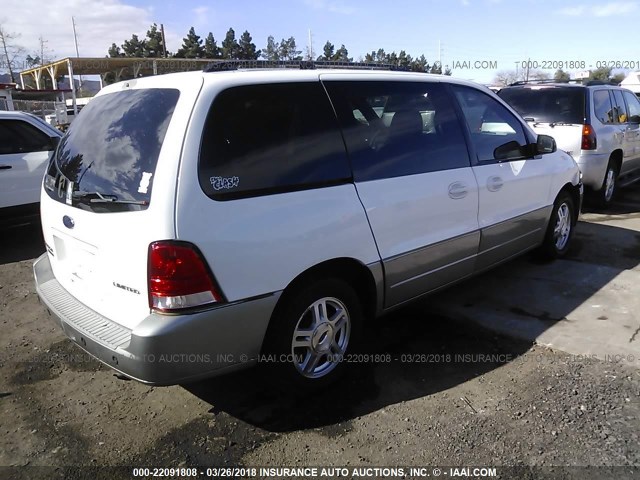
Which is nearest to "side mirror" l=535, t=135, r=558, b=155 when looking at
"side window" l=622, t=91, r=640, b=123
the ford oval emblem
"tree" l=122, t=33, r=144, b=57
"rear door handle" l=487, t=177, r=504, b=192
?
"rear door handle" l=487, t=177, r=504, b=192

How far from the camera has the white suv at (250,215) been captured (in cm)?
242

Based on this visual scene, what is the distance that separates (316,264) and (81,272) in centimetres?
132

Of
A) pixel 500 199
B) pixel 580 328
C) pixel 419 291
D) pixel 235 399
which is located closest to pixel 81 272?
pixel 235 399

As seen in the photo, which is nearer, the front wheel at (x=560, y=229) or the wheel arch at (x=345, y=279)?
the wheel arch at (x=345, y=279)

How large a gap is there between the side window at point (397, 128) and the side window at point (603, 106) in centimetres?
494

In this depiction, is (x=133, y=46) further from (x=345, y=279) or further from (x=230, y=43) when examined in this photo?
(x=345, y=279)

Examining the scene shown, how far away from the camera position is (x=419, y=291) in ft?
11.9

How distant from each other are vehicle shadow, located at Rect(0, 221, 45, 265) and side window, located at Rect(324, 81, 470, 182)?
4.81 meters

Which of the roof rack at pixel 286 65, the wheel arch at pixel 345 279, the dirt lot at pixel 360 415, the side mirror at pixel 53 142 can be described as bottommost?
the dirt lot at pixel 360 415

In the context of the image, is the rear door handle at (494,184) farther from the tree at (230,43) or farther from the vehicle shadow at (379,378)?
the tree at (230,43)

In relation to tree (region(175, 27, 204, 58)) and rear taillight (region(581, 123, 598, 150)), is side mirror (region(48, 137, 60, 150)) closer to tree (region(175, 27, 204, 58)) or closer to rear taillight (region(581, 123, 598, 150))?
rear taillight (region(581, 123, 598, 150))

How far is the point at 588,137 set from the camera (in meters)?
7.29

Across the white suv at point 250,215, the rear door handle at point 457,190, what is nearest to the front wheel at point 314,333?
the white suv at point 250,215

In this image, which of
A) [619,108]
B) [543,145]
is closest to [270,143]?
[543,145]
